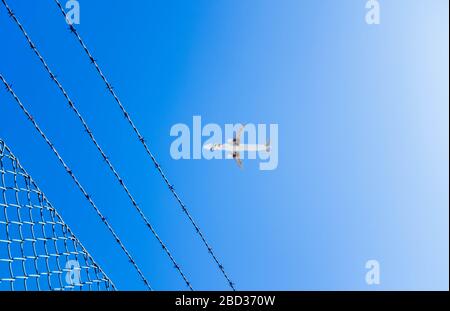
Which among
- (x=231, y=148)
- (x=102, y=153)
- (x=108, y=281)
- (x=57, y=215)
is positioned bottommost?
(x=108, y=281)
